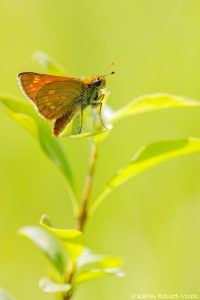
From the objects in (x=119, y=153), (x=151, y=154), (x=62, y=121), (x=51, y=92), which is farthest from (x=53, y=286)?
(x=119, y=153)

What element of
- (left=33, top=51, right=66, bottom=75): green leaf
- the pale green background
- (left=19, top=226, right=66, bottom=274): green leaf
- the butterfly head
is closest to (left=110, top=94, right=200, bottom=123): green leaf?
(left=33, top=51, right=66, bottom=75): green leaf

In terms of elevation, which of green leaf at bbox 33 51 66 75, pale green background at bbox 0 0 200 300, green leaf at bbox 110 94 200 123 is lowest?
pale green background at bbox 0 0 200 300

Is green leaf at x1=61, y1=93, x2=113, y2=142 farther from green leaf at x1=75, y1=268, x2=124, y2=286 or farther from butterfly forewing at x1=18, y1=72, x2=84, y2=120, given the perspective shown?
green leaf at x1=75, y1=268, x2=124, y2=286

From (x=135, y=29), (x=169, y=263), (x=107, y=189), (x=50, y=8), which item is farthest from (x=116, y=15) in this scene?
(x=107, y=189)

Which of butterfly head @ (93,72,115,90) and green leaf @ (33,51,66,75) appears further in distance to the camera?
butterfly head @ (93,72,115,90)

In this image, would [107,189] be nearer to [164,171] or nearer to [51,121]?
[51,121]

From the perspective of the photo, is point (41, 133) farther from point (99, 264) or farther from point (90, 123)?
point (99, 264)
